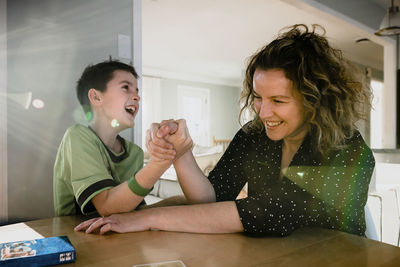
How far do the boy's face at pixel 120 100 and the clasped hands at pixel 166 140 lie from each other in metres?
0.37

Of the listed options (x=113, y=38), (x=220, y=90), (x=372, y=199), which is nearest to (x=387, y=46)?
(x=372, y=199)

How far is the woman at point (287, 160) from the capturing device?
2.92ft

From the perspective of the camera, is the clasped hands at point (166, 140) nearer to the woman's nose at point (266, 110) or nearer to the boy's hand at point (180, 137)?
the boy's hand at point (180, 137)

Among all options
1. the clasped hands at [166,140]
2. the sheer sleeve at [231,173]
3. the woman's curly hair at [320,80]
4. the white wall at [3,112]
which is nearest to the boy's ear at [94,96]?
the white wall at [3,112]

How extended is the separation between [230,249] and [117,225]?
1.10 ft

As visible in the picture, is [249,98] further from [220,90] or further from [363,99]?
[220,90]

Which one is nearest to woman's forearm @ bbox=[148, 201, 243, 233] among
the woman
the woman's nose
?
the woman

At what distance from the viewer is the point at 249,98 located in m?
1.50

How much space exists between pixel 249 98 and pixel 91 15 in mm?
916

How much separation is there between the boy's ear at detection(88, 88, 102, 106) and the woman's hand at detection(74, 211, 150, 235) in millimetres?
633

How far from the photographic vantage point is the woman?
0.89 m

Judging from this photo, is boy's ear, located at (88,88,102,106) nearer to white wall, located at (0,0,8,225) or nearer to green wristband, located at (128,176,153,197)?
white wall, located at (0,0,8,225)

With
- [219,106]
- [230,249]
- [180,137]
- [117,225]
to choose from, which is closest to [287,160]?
[180,137]

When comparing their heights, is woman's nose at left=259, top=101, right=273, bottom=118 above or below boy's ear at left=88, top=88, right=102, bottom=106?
below
